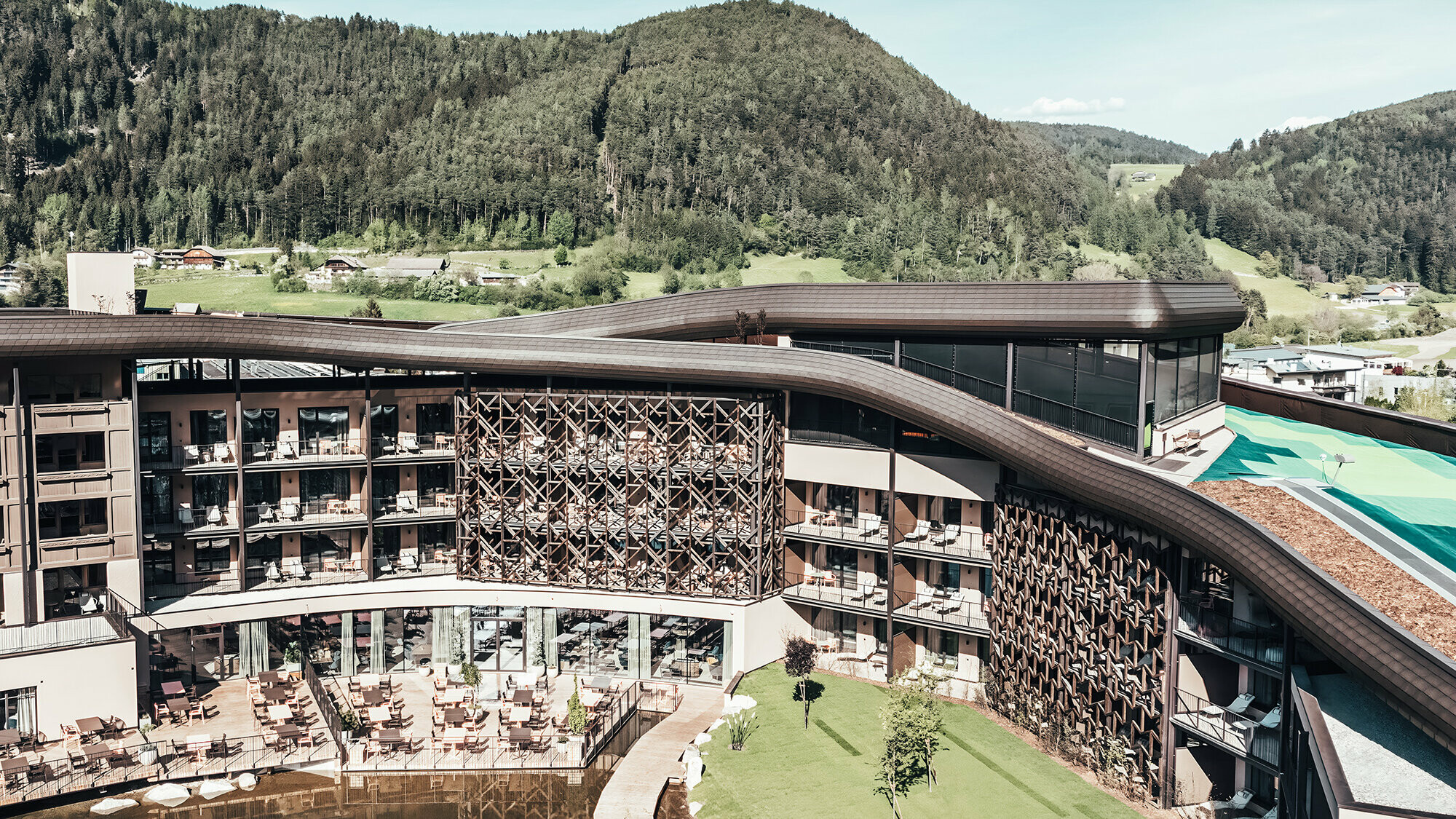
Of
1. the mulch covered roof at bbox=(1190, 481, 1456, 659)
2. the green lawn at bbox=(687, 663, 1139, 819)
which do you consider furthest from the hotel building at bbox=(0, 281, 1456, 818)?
the mulch covered roof at bbox=(1190, 481, 1456, 659)

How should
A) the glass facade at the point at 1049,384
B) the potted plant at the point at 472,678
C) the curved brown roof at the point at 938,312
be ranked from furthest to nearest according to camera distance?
1. the potted plant at the point at 472,678
2. the glass facade at the point at 1049,384
3. the curved brown roof at the point at 938,312

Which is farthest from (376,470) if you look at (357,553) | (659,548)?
(659,548)

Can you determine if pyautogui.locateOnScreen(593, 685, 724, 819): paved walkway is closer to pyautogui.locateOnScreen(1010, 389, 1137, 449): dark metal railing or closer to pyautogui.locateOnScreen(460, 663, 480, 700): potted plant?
pyautogui.locateOnScreen(460, 663, 480, 700): potted plant

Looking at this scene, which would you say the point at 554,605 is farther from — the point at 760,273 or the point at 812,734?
the point at 760,273

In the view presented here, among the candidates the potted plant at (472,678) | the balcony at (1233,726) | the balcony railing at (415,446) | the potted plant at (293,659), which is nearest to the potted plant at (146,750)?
the potted plant at (293,659)

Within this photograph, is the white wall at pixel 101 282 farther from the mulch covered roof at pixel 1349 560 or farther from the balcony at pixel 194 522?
the mulch covered roof at pixel 1349 560

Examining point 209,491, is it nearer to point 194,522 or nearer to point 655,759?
point 194,522
